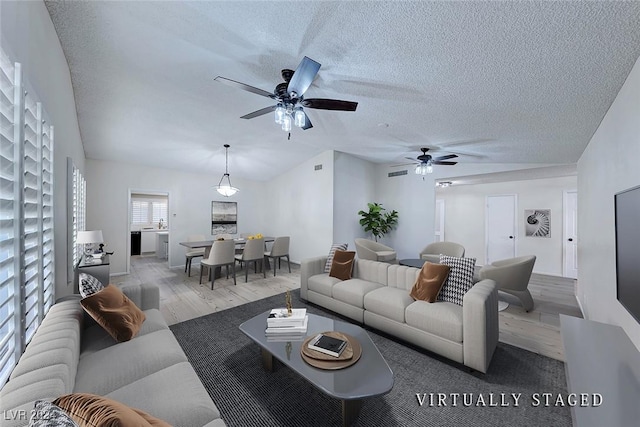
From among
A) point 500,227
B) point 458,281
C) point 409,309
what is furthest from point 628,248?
point 500,227

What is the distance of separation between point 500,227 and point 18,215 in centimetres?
787

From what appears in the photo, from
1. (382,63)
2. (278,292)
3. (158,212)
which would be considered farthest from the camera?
(158,212)

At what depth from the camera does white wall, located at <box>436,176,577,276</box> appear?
5375 millimetres

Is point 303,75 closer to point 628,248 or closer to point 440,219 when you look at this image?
point 628,248

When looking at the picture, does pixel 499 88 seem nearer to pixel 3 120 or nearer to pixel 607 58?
pixel 607 58

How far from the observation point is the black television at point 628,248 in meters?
1.25

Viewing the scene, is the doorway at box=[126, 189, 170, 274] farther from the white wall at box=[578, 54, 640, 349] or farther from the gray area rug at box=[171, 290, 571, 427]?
the white wall at box=[578, 54, 640, 349]

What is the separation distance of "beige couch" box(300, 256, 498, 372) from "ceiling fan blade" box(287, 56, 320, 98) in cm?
230

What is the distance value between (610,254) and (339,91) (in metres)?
2.87

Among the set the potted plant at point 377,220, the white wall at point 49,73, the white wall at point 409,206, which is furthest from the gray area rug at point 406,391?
the potted plant at point 377,220

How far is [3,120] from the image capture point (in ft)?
3.84

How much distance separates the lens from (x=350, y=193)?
233 inches

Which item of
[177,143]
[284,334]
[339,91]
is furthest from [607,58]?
[177,143]

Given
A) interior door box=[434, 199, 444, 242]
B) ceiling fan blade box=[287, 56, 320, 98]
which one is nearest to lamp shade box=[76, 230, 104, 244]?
ceiling fan blade box=[287, 56, 320, 98]
